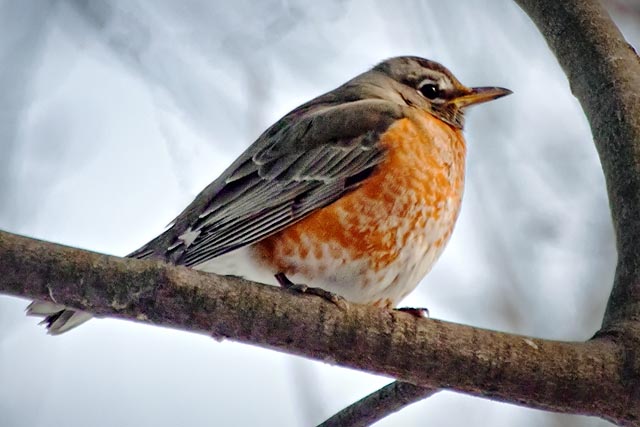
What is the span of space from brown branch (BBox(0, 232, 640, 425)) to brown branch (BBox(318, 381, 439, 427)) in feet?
1.25

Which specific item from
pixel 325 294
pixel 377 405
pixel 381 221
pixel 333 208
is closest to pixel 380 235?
pixel 381 221

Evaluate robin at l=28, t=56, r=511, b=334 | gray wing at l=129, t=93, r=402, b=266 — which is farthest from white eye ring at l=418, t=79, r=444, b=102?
gray wing at l=129, t=93, r=402, b=266

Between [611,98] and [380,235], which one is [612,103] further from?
[380,235]

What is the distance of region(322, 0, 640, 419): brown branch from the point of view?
282 cm

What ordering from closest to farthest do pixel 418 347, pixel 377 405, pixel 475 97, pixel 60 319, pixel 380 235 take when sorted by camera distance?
pixel 418 347 → pixel 377 405 → pixel 60 319 → pixel 380 235 → pixel 475 97

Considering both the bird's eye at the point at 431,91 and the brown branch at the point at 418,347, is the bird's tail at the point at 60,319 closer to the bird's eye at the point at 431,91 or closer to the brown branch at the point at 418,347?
the brown branch at the point at 418,347

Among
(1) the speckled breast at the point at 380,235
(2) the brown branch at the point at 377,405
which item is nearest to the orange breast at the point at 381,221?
(1) the speckled breast at the point at 380,235

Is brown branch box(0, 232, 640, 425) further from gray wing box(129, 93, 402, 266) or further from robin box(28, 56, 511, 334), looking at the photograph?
gray wing box(129, 93, 402, 266)

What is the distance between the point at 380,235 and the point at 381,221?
0.06m

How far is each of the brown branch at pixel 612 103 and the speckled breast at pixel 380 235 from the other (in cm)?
70

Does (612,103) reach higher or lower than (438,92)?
lower

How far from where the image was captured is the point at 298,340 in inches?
94.3

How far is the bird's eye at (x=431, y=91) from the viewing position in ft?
14.9

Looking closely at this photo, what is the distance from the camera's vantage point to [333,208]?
3678 millimetres
